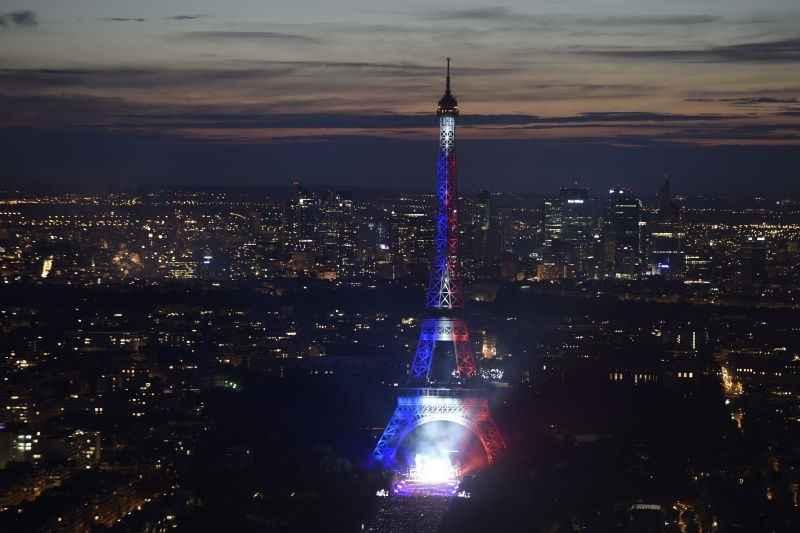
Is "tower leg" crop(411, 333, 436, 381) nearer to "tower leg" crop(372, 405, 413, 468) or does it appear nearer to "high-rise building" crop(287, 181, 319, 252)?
"tower leg" crop(372, 405, 413, 468)

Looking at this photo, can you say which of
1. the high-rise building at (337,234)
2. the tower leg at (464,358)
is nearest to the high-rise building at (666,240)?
the high-rise building at (337,234)

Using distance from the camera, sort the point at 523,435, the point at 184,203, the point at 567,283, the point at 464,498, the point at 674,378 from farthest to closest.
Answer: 1. the point at 184,203
2. the point at 567,283
3. the point at 674,378
4. the point at 523,435
5. the point at 464,498

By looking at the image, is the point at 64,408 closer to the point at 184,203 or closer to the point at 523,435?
the point at 523,435

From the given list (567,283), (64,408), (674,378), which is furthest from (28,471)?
(567,283)

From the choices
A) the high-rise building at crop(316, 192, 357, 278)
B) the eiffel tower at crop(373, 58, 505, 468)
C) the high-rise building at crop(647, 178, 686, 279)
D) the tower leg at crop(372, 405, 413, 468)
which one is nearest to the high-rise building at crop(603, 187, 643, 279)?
the high-rise building at crop(647, 178, 686, 279)

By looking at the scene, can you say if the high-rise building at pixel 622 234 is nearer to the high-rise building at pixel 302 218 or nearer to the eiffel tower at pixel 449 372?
the high-rise building at pixel 302 218

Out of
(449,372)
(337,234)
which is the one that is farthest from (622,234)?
(449,372)

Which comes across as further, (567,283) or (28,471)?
(567,283)
